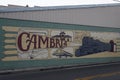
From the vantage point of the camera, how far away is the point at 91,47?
28.2m

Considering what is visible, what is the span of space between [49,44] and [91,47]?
5314 mm

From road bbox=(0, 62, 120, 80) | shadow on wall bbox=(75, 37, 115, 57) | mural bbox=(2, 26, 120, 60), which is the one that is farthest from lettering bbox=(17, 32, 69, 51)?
road bbox=(0, 62, 120, 80)

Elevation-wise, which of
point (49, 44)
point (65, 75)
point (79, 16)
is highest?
point (79, 16)

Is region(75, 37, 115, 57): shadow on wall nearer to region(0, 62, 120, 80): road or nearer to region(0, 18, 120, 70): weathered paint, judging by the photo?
region(0, 18, 120, 70): weathered paint

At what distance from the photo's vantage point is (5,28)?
2122 centimetres

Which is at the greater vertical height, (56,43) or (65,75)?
(56,43)

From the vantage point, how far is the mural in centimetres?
2208

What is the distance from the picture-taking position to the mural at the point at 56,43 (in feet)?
72.4

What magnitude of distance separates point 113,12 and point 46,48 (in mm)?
9735

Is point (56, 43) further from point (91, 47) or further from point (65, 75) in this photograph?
point (65, 75)

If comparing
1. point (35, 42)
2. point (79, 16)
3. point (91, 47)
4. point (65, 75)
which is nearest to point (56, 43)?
point (35, 42)

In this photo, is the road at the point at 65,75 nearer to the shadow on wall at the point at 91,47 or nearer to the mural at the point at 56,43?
the mural at the point at 56,43

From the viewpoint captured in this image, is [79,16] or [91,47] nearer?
[79,16]

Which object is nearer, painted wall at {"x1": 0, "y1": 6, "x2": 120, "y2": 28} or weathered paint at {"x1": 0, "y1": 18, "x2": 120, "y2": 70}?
weathered paint at {"x1": 0, "y1": 18, "x2": 120, "y2": 70}
